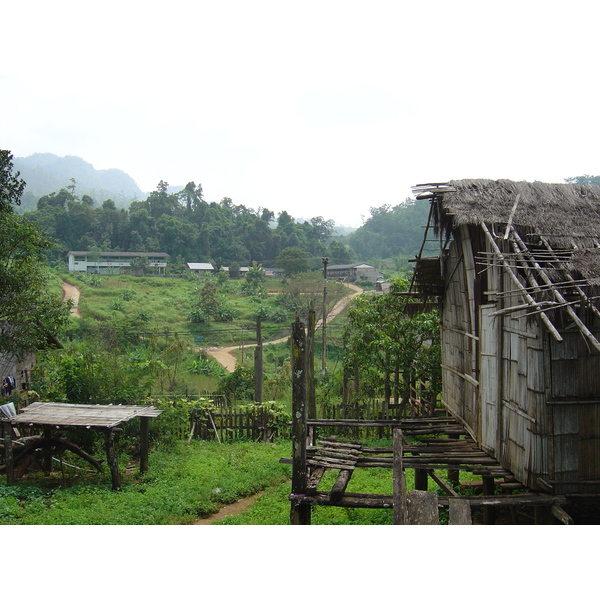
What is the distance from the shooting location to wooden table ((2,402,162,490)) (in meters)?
7.57

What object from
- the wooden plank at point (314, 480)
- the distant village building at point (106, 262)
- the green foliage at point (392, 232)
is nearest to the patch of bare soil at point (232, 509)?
the wooden plank at point (314, 480)

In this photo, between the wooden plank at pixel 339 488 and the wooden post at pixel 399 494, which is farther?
the wooden plank at pixel 339 488

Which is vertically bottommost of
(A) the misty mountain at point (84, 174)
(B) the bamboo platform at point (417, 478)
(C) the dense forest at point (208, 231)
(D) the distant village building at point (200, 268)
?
(B) the bamboo platform at point (417, 478)

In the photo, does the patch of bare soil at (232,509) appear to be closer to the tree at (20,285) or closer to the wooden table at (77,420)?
the wooden table at (77,420)

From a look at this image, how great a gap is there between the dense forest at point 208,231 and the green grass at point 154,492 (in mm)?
26069

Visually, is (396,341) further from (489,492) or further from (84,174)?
(84,174)

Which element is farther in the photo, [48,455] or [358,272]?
[358,272]

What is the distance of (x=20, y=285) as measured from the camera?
28.2 ft

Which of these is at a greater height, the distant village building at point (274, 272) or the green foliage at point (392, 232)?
the green foliage at point (392, 232)

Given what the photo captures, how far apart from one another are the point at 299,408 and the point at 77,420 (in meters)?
4.71

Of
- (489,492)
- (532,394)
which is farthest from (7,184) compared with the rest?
(489,492)

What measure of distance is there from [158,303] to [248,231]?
15396 millimetres

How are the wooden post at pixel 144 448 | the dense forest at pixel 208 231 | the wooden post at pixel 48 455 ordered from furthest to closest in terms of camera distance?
the dense forest at pixel 208 231 < the wooden post at pixel 144 448 < the wooden post at pixel 48 455

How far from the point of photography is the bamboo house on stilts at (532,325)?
15.1ft
